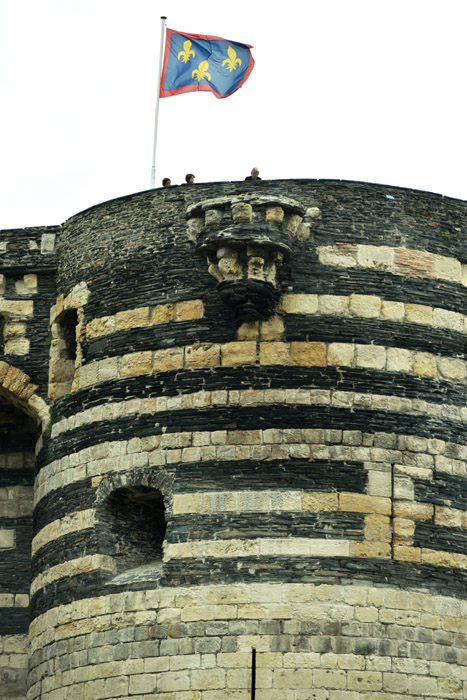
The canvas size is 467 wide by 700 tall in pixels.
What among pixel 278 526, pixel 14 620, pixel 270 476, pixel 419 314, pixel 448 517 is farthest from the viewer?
pixel 14 620

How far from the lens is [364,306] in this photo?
24.2 m

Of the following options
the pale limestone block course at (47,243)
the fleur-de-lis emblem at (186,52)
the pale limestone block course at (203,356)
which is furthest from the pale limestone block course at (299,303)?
the fleur-de-lis emblem at (186,52)

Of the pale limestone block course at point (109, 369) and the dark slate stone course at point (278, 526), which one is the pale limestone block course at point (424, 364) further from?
the pale limestone block course at point (109, 369)

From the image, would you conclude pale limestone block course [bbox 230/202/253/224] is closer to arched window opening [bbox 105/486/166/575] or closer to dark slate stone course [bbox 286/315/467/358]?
dark slate stone course [bbox 286/315/467/358]

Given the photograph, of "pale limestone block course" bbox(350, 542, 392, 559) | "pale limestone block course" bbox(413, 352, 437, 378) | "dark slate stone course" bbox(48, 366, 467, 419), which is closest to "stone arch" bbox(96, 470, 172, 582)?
"dark slate stone course" bbox(48, 366, 467, 419)

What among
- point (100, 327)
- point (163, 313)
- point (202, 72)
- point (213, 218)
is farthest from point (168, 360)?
point (202, 72)

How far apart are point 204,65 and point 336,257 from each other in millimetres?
4678

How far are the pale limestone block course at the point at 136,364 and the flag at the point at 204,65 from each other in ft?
16.7

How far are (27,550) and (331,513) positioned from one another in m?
5.46

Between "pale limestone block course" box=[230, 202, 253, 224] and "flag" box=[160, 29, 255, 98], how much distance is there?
377cm

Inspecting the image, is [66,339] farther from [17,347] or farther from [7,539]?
[7,539]

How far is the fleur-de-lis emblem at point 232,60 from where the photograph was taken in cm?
2722

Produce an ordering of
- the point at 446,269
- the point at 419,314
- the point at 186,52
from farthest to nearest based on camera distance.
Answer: the point at 186,52 < the point at 446,269 < the point at 419,314

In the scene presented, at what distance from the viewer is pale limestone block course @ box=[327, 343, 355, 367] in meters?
23.8
